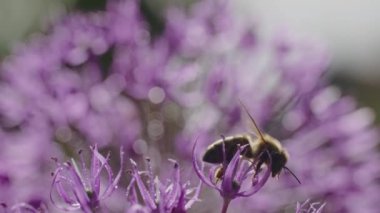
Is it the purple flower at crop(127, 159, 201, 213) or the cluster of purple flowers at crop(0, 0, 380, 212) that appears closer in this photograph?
the purple flower at crop(127, 159, 201, 213)

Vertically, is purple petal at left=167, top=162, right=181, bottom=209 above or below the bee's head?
above

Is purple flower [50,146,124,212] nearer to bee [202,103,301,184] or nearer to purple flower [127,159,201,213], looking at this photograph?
purple flower [127,159,201,213]

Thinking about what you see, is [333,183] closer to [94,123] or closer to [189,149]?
[189,149]

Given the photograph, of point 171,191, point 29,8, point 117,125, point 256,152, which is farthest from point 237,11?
point 29,8

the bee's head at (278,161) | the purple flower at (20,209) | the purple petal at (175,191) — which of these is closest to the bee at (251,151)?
the bee's head at (278,161)

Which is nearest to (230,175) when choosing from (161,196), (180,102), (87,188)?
(161,196)

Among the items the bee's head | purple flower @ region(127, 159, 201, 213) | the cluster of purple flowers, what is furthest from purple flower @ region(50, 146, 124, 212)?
the cluster of purple flowers
